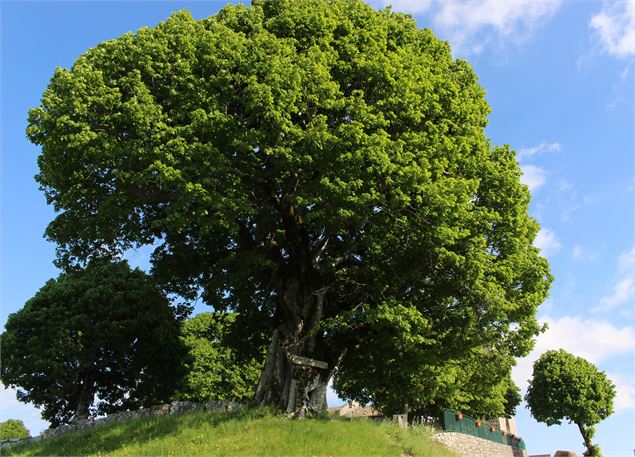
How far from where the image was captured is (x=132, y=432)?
58.7 feet

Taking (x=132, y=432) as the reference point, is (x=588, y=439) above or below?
above

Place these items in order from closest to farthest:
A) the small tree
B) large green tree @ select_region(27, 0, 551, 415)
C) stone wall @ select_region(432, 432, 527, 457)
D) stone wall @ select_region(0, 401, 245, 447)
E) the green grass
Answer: the green grass → large green tree @ select_region(27, 0, 551, 415) → stone wall @ select_region(0, 401, 245, 447) → stone wall @ select_region(432, 432, 527, 457) → the small tree

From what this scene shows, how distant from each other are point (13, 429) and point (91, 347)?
60.0 meters

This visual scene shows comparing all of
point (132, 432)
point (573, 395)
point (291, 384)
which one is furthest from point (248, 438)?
point (573, 395)

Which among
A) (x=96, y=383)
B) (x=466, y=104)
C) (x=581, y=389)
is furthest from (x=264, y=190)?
(x=581, y=389)

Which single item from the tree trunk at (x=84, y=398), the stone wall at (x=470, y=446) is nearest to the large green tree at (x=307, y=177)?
the stone wall at (x=470, y=446)

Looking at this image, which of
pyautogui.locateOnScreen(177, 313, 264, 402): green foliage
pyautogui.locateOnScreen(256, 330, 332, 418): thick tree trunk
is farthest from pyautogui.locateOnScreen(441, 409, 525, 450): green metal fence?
pyautogui.locateOnScreen(177, 313, 264, 402): green foliage

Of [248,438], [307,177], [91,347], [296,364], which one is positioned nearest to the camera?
[248,438]

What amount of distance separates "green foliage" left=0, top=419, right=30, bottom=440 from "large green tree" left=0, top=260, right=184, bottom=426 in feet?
161

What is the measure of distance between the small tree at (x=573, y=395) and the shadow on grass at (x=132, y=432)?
40.8m

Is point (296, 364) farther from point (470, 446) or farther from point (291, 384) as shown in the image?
point (470, 446)

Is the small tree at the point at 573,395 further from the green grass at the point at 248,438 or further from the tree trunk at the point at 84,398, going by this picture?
the tree trunk at the point at 84,398

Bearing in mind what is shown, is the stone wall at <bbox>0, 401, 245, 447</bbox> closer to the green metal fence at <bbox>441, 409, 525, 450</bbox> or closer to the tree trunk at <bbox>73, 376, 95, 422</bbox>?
the green metal fence at <bbox>441, 409, 525, 450</bbox>

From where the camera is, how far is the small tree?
48.5 m
